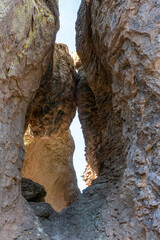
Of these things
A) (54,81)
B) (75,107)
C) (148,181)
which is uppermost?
(54,81)

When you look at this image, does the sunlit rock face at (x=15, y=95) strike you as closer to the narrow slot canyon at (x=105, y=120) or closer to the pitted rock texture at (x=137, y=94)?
the narrow slot canyon at (x=105, y=120)

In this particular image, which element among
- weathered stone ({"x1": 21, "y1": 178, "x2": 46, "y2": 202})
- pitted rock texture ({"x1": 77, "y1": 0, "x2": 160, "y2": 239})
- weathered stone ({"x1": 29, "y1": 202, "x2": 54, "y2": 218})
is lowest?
weathered stone ({"x1": 29, "y1": 202, "x2": 54, "y2": 218})

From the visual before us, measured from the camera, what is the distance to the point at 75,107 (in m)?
8.36

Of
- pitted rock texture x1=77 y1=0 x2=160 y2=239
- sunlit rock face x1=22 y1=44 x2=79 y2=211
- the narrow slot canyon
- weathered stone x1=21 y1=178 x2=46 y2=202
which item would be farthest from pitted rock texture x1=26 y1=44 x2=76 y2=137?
pitted rock texture x1=77 y1=0 x2=160 y2=239

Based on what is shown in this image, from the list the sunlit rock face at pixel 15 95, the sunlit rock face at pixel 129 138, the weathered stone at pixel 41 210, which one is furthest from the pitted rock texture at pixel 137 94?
the weathered stone at pixel 41 210

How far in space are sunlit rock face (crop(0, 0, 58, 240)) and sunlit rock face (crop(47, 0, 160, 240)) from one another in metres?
1.07

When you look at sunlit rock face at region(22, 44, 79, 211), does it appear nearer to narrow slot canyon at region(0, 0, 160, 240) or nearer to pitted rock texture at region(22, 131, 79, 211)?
pitted rock texture at region(22, 131, 79, 211)

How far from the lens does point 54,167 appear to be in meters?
9.89

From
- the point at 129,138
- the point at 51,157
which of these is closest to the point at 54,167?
the point at 51,157

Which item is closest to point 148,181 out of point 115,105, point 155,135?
point 155,135

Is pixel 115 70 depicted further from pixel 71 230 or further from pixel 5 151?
pixel 71 230

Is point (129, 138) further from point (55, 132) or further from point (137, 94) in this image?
point (55, 132)

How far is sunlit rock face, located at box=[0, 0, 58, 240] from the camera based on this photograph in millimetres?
3742

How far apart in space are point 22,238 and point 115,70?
10.1ft
